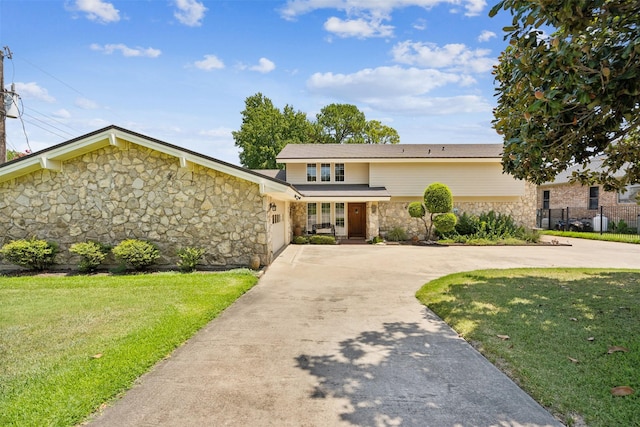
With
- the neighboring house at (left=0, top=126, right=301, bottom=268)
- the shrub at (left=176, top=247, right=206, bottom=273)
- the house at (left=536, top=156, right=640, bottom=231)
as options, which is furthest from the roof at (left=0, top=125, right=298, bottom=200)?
the house at (left=536, top=156, right=640, bottom=231)

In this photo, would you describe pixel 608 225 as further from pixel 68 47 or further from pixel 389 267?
pixel 68 47

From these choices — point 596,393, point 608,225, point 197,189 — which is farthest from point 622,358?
point 608,225

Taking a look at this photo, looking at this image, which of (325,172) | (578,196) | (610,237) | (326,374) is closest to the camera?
(326,374)

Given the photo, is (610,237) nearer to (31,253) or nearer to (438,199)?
(438,199)

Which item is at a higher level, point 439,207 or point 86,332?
point 439,207

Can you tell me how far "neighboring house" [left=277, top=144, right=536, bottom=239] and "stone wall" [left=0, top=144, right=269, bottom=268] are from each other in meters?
9.41

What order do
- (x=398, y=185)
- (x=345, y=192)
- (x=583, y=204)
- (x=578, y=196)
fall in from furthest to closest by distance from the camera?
(x=578, y=196) < (x=583, y=204) < (x=398, y=185) < (x=345, y=192)

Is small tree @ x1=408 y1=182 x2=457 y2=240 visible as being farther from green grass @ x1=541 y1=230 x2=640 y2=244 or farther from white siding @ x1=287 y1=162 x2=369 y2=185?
green grass @ x1=541 y1=230 x2=640 y2=244

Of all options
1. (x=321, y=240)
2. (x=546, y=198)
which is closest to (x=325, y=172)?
(x=321, y=240)

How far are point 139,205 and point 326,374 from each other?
9.08 m

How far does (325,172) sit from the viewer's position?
67.7 feet

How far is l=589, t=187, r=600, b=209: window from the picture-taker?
943 inches

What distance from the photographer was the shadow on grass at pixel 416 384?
117 inches

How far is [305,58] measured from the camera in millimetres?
11891
